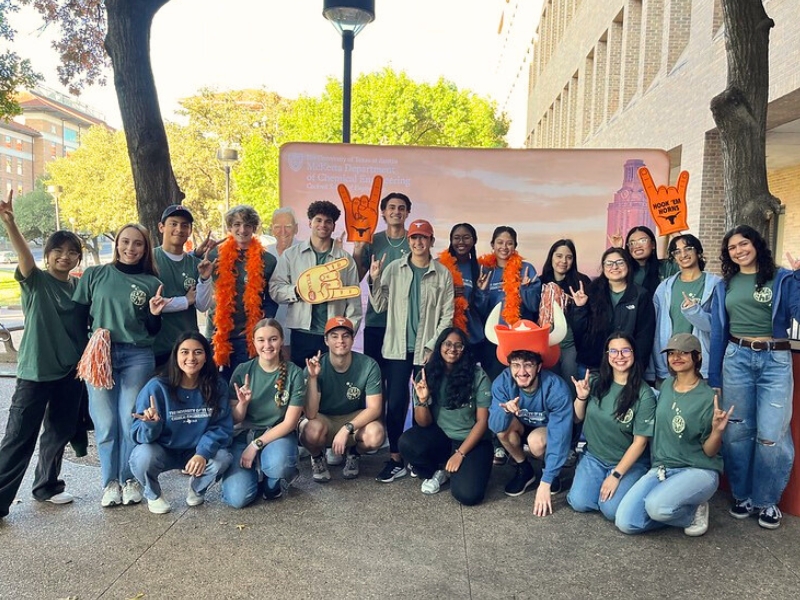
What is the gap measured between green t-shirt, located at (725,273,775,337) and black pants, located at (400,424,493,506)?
1758 mm

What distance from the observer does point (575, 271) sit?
4.75m

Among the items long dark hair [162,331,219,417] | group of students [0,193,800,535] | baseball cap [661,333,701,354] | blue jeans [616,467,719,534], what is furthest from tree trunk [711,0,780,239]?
long dark hair [162,331,219,417]

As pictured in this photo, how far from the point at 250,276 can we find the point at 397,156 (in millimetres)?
2054

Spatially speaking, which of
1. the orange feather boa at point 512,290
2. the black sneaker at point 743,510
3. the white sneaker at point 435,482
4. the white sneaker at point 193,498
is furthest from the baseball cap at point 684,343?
the white sneaker at point 193,498

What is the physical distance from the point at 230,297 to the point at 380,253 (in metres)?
1.22

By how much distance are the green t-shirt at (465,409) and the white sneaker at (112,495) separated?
6.54ft

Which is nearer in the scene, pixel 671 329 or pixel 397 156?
pixel 671 329

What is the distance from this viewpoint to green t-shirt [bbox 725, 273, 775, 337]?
12.7 ft

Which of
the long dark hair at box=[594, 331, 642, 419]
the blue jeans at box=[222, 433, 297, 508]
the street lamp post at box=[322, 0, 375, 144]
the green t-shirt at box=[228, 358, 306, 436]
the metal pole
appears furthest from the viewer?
the metal pole

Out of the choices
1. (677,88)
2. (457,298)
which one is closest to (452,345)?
(457,298)

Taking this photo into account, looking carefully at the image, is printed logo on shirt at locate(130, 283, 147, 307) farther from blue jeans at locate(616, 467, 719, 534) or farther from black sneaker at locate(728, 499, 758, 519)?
black sneaker at locate(728, 499, 758, 519)

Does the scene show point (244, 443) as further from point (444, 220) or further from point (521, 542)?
point (444, 220)

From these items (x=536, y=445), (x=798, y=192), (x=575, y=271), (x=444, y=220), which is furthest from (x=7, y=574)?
(x=798, y=192)

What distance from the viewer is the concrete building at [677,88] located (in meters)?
10.4
